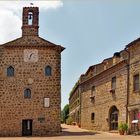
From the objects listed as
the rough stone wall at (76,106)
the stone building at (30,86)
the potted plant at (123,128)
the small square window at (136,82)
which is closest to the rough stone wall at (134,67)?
the small square window at (136,82)

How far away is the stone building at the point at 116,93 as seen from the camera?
38.8 meters

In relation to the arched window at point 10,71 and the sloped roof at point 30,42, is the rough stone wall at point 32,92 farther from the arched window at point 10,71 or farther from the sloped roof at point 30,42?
the sloped roof at point 30,42

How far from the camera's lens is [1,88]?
1638 inches

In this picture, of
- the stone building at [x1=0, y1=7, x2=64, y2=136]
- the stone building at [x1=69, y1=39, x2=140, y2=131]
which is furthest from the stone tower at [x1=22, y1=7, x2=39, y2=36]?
the stone building at [x1=69, y1=39, x2=140, y2=131]

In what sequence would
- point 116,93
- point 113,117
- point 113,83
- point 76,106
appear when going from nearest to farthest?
point 116,93
point 113,83
point 113,117
point 76,106

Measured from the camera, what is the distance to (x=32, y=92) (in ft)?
137

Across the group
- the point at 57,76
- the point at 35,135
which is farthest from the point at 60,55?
the point at 35,135

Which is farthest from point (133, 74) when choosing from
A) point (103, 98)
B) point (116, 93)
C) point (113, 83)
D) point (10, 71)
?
point (10, 71)

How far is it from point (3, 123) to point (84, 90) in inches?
796

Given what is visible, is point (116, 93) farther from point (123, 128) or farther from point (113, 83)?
point (123, 128)

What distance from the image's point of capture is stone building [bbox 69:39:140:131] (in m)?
38.8

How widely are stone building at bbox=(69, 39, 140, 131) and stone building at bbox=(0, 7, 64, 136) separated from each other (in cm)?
576

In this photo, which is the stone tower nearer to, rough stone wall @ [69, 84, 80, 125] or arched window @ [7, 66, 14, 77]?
arched window @ [7, 66, 14, 77]

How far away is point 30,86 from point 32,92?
0.59 meters
